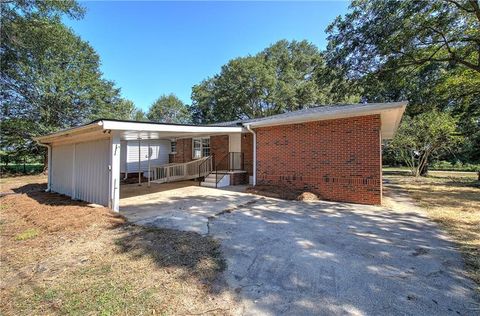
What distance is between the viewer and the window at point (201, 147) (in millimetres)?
14516

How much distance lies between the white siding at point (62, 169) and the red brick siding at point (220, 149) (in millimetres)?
6439

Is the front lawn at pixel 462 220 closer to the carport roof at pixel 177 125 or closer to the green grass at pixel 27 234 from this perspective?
the carport roof at pixel 177 125

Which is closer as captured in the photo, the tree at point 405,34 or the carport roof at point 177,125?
the carport roof at point 177,125

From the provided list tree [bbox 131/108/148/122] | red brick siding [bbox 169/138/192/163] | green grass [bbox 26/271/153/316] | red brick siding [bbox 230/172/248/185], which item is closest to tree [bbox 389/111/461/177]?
red brick siding [bbox 230/172/248/185]

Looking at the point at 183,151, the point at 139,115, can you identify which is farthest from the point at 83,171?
the point at 139,115

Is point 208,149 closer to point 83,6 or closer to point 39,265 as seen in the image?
point 83,6

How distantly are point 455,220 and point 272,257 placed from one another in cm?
507

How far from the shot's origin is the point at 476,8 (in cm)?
806

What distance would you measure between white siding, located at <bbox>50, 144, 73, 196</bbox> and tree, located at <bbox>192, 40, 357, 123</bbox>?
19.7 m

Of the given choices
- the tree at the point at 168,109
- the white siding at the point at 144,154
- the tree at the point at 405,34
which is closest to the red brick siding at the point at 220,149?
the white siding at the point at 144,154

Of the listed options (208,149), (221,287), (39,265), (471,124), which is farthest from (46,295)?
(471,124)

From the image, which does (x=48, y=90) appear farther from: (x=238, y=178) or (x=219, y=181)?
(x=238, y=178)

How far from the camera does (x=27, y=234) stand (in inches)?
197

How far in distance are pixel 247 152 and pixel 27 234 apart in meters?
8.78
